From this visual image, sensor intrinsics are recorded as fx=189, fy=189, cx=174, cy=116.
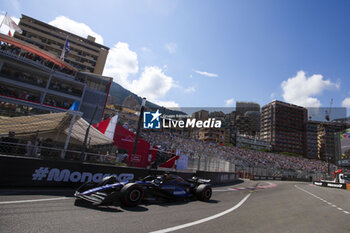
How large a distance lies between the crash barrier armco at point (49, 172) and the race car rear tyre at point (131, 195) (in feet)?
9.70

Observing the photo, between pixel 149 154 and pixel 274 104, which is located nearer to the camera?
pixel 149 154

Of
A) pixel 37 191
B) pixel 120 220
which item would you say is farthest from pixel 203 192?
pixel 37 191

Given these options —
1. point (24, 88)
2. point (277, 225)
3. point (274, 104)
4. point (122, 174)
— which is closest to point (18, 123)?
point (122, 174)

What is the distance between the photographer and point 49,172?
23.3ft

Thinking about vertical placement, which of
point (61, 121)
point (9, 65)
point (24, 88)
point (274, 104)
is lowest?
point (61, 121)

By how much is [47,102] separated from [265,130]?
377 ft

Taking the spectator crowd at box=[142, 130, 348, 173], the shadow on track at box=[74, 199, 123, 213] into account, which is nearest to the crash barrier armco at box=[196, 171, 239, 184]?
the shadow on track at box=[74, 199, 123, 213]

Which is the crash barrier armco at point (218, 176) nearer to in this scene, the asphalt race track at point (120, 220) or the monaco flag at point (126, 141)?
the monaco flag at point (126, 141)

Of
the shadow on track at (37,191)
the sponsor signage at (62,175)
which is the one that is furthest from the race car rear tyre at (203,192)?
the shadow on track at (37,191)

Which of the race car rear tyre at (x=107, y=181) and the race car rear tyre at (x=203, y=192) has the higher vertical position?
the race car rear tyre at (x=107, y=181)

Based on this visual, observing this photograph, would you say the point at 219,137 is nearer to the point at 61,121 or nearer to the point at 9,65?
the point at 9,65

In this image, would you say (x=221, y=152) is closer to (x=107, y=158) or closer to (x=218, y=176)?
(x=218, y=176)

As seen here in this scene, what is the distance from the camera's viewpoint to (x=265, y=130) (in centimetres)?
11688

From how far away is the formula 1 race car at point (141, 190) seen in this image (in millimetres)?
5227
